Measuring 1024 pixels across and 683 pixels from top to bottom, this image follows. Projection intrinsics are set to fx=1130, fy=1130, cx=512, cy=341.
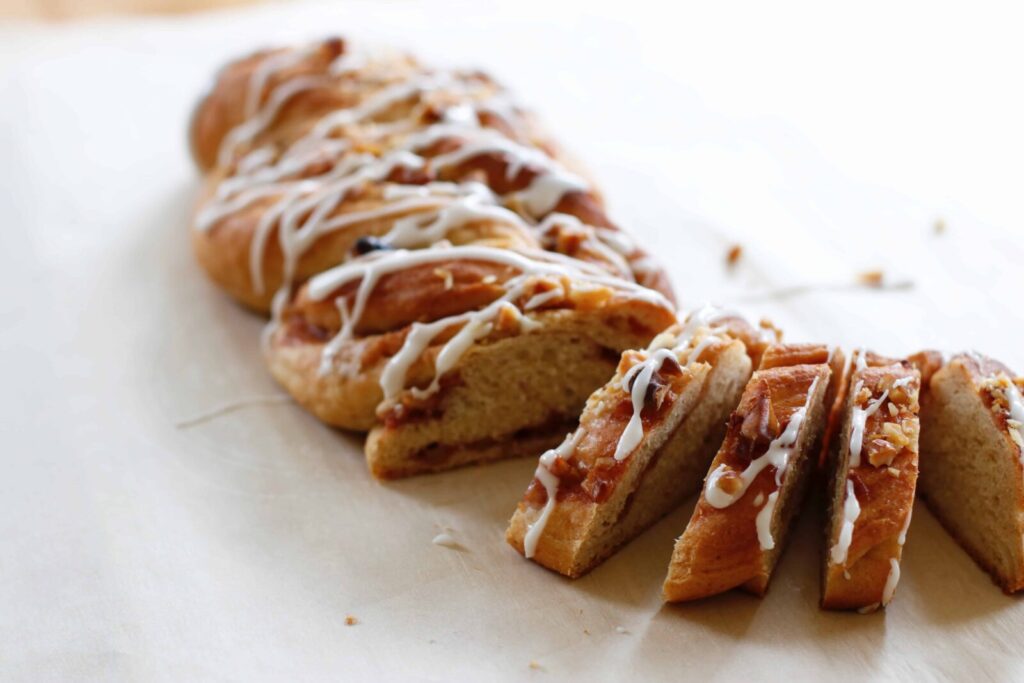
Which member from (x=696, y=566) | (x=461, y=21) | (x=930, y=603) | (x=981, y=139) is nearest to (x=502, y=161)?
(x=696, y=566)

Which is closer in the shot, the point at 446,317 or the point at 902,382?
the point at 902,382

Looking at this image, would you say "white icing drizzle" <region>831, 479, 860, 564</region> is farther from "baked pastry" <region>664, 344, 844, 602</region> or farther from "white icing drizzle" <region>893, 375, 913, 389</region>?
"white icing drizzle" <region>893, 375, 913, 389</region>

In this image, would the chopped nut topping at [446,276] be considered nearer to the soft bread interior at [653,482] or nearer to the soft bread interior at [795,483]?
the soft bread interior at [653,482]

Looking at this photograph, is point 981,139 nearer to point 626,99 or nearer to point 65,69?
point 626,99

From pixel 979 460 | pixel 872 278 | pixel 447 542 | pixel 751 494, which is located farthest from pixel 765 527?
pixel 872 278

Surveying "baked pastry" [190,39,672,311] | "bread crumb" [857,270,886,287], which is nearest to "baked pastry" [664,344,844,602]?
"baked pastry" [190,39,672,311]

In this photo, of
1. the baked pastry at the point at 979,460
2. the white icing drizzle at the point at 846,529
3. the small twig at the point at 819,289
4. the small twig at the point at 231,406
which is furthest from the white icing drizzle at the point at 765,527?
the small twig at the point at 231,406

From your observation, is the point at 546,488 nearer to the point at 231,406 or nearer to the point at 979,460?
the point at 979,460
